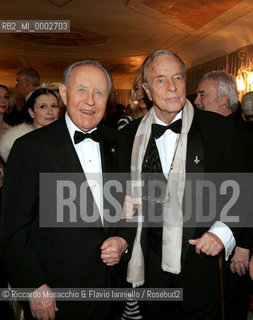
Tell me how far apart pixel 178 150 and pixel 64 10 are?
820 centimetres

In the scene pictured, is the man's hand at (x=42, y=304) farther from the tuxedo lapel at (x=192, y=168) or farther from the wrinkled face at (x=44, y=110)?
the wrinkled face at (x=44, y=110)

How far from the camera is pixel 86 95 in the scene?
188 centimetres

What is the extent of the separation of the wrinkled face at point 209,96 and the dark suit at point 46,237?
175 centimetres

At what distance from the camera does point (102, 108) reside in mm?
1941

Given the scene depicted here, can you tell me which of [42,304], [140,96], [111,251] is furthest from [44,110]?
[42,304]

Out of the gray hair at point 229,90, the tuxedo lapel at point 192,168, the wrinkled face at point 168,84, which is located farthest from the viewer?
the gray hair at point 229,90

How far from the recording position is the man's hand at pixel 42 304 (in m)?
1.71

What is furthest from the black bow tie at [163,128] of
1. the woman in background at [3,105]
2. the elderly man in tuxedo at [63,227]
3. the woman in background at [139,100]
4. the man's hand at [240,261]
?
the woman in background at [3,105]

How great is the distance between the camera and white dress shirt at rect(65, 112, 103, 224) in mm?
1915

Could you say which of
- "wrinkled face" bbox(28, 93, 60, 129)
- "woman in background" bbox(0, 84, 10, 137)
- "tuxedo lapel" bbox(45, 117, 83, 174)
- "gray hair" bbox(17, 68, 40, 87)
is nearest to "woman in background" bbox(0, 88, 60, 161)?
"wrinkled face" bbox(28, 93, 60, 129)

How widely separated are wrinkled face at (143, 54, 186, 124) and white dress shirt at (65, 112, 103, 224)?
576 mm

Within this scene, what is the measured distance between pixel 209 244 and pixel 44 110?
226cm

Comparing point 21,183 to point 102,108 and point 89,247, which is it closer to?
point 89,247

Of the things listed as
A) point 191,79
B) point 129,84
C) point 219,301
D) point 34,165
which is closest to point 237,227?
point 219,301
